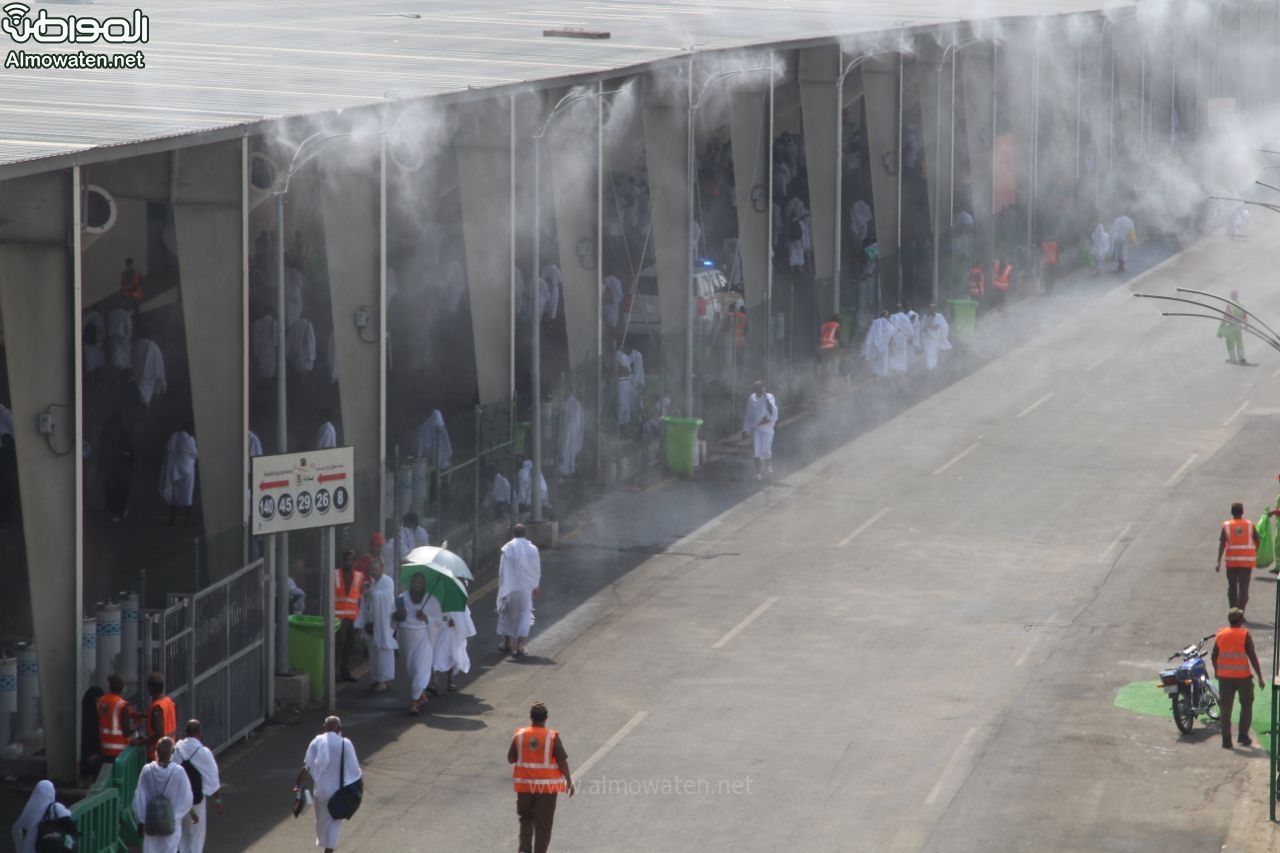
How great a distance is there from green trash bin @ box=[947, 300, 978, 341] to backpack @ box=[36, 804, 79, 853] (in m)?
28.5

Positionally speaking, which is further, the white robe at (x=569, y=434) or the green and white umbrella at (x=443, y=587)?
the white robe at (x=569, y=434)

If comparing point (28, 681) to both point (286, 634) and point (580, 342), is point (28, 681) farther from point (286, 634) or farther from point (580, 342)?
point (580, 342)

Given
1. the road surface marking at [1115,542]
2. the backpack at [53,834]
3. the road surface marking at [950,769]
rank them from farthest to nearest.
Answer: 1. the road surface marking at [1115,542]
2. the road surface marking at [950,769]
3. the backpack at [53,834]

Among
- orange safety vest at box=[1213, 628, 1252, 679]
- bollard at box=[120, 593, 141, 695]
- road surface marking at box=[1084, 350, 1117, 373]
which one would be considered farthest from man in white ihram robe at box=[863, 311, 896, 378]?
bollard at box=[120, 593, 141, 695]

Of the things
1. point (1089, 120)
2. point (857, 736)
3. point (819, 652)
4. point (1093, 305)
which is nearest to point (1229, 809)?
point (857, 736)

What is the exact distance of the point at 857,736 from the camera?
1980 cm

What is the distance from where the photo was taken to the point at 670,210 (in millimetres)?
33625

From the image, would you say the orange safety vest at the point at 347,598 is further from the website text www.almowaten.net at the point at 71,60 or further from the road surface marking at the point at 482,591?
the website text www.almowaten.net at the point at 71,60

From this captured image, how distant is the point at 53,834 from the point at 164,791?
95cm

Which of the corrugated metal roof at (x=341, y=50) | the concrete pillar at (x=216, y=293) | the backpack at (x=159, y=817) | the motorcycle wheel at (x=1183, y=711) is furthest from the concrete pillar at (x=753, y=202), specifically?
the backpack at (x=159, y=817)

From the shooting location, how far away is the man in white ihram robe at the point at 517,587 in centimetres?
2247

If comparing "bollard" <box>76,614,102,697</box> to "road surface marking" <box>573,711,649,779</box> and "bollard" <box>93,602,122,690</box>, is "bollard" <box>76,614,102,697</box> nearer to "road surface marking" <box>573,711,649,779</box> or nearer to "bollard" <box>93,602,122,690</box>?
"bollard" <box>93,602,122,690</box>

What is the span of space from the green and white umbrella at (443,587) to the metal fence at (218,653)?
1568 mm

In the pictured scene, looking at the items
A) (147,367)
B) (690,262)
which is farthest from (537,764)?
(690,262)
